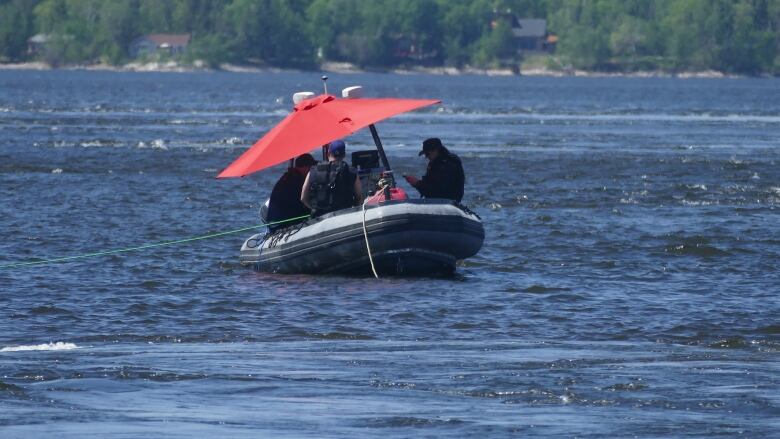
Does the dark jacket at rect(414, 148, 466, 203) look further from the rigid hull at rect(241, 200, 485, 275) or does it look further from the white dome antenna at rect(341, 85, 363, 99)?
the white dome antenna at rect(341, 85, 363, 99)

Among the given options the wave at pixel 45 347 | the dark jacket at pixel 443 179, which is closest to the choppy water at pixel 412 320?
the wave at pixel 45 347

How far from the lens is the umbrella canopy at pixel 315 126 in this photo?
61.8 ft

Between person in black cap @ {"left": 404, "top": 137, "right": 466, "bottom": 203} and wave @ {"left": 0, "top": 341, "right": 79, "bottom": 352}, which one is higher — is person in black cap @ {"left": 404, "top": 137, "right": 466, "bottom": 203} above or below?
above

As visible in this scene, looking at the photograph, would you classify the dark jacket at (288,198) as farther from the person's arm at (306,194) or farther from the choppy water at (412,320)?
the choppy water at (412,320)

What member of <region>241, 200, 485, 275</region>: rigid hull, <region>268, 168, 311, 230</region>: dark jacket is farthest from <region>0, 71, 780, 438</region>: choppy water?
<region>268, 168, 311, 230</region>: dark jacket

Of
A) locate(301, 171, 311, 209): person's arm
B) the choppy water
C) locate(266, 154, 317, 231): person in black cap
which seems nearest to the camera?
the choppy water

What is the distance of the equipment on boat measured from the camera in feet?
61.7

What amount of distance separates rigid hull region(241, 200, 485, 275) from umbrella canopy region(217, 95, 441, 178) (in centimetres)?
86

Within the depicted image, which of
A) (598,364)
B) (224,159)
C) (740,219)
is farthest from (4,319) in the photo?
(224,159)

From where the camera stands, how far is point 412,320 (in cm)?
1633

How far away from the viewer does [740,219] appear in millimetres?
26859

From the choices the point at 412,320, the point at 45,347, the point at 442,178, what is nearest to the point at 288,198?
the point at 442,178

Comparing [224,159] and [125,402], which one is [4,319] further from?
[224,159]

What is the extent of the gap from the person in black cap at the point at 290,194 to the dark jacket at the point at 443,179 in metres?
1.36
